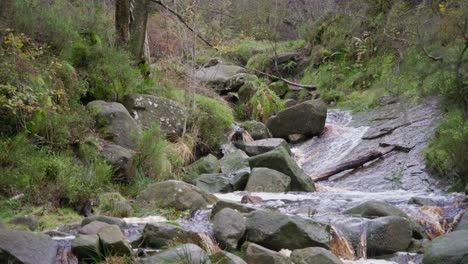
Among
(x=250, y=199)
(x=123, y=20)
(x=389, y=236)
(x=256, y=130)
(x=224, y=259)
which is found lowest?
(x=256, y=130)

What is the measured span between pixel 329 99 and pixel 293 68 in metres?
4.74

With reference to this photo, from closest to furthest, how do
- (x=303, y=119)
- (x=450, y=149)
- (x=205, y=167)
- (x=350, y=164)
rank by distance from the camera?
(x=450, y=149), (x=205, y=167), (x=350, y=164), (x=303, y=119)

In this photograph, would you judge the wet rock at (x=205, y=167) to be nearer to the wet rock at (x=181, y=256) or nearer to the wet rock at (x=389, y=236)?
the wet rock at (x=389, y=236)

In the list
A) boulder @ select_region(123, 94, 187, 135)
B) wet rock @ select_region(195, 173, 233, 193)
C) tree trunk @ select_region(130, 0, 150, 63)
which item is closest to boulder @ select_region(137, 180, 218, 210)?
wet rock @ select_region(195, 173, 233, 193)

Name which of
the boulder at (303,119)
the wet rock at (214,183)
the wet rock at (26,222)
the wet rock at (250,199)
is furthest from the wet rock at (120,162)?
the boulder at (303,119)

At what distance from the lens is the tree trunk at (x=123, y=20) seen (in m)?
13.7

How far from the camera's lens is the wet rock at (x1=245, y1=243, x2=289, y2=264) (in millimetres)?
6105

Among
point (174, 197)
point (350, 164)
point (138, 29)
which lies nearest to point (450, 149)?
point (350, 164)

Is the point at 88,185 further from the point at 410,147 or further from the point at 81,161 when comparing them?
the point at 410,147

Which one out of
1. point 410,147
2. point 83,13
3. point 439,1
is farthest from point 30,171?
point 439,1

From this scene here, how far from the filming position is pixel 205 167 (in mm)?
11859

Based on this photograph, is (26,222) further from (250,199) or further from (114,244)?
(250,199)

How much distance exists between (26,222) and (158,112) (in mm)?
5702

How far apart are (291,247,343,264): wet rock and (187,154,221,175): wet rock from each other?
223 inches
